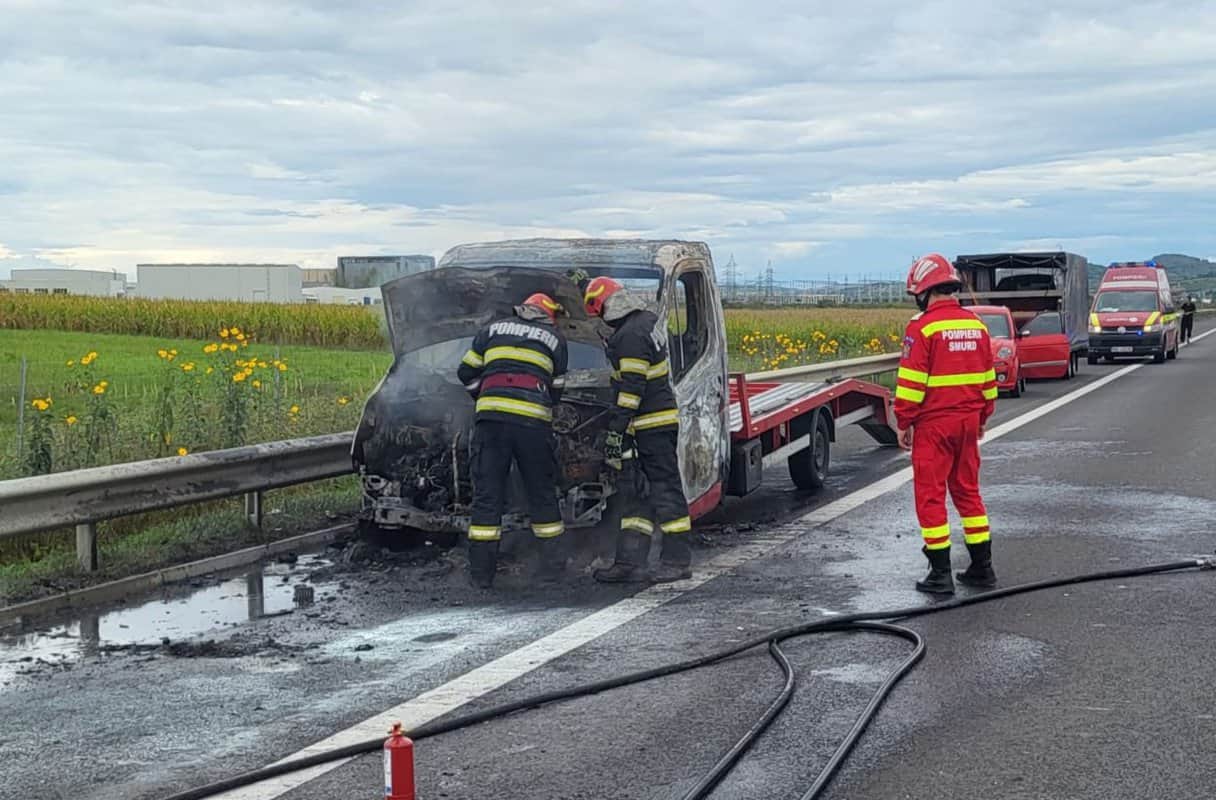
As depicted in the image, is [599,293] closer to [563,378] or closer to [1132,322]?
[563,378]

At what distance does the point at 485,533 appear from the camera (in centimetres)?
791

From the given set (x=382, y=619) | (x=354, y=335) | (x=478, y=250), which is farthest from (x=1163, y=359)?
(x=382, y=619)

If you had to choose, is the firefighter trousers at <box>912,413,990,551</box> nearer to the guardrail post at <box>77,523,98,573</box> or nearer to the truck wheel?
the truck wheel

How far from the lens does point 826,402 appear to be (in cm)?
1200

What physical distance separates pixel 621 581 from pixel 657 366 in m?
1.26

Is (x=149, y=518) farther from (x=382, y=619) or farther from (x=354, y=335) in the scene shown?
(x=354, y=335)

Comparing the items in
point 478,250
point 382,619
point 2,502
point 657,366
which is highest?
point 478,250

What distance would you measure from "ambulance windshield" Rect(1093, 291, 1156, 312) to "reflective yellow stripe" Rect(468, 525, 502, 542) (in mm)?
28644

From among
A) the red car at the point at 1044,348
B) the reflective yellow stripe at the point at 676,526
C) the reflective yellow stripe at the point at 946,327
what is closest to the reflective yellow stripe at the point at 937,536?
the reflective yellow stripe at the point at 946,327

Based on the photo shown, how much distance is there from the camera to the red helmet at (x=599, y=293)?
823 centimetres

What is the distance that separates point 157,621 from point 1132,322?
29.2 m

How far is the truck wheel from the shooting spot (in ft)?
38.4

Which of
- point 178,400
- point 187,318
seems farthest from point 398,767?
point 187,318

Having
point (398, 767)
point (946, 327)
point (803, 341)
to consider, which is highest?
point (946, 327)
